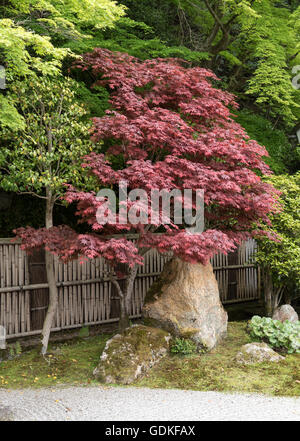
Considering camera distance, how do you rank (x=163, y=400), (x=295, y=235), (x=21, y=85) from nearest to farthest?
(x=163, y=400)
(x=21, y=85)
(x=295, y=235)

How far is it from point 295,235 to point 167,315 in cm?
368

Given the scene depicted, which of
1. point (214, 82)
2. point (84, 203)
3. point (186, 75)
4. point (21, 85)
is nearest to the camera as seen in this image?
point (84, 203)

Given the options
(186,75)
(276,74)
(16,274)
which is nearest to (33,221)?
(16,274)

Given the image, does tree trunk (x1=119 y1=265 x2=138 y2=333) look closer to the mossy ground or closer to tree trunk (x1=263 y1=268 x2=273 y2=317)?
the mossy ground

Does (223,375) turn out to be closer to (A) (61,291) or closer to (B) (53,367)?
(B) (53,367)

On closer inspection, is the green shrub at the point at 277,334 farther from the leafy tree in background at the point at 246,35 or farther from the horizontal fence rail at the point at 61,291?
the leafy tree in background at the point at 246,35

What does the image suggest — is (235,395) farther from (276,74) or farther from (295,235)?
(276,74)

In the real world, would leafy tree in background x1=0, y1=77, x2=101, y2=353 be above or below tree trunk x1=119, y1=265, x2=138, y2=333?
above

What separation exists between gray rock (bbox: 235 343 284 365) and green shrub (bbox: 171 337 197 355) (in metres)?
0.79

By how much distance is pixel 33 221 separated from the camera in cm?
1030

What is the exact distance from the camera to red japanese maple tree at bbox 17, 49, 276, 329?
280 inches

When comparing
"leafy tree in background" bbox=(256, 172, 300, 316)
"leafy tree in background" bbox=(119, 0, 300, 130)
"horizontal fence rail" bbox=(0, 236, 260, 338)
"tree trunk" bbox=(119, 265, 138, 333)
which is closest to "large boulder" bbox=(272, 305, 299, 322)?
"leafy tree in background" bbox=(256, 172, 300, 316)

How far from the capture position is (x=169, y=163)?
25.5 feet

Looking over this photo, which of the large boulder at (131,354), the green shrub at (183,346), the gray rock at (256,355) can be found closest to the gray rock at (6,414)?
the large boulder at (131,354)
